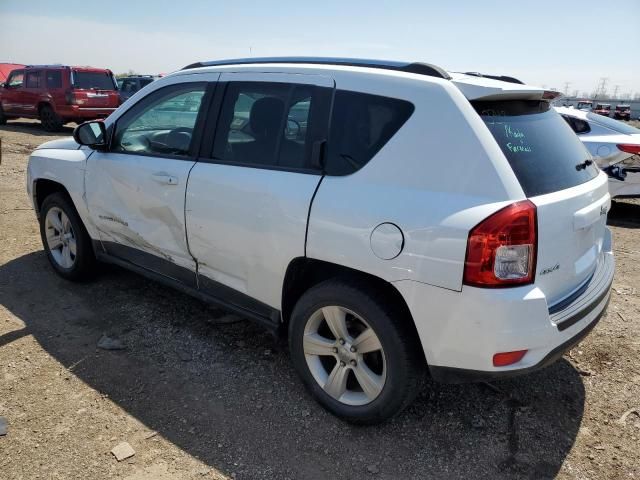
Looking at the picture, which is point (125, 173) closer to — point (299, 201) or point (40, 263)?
point (299, 201)

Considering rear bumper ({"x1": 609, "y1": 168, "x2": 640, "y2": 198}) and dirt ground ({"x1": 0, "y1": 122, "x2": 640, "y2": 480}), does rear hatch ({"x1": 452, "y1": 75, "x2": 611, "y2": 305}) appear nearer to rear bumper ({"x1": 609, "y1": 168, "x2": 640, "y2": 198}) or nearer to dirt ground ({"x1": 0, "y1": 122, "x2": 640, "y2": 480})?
dirt ground ({"x1": 0, "y1": 122, "x2": 640, "y2": 480})

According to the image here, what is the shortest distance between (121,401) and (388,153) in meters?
2.06

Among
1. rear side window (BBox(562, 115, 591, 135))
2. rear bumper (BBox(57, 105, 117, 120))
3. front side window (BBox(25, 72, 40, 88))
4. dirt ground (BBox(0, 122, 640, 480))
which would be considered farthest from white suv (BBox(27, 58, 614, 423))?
front side window (BBox(25, 72, 40, 88))

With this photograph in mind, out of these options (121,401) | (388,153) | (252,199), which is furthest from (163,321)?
(388,153)

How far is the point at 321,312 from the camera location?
2684mm

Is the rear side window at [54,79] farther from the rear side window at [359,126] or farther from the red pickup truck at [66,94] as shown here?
the rear side window at [359,126]

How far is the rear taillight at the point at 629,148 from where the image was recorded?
21.7ft

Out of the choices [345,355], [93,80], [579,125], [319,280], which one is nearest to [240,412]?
[345,355]

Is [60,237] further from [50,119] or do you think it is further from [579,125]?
[50,119]

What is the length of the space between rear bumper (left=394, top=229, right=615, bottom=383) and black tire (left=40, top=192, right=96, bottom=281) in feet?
9.89

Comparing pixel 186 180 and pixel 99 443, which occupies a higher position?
pixel 186 180

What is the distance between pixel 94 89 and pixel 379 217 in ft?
48.0

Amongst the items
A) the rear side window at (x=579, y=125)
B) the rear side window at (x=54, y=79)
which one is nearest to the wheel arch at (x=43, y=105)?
the rear side window at (x=54, y=79)

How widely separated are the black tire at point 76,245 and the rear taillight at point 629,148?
6.59 meters
